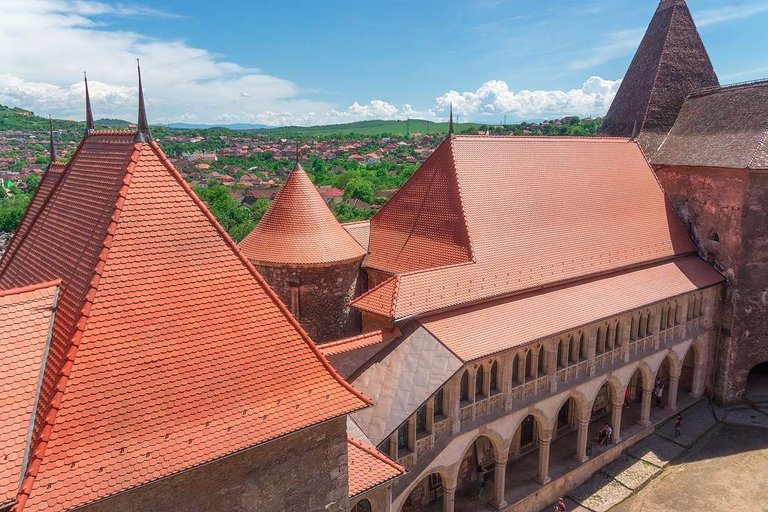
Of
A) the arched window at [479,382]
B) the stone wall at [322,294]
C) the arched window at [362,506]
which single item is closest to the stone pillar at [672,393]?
the arched window at [479,382]

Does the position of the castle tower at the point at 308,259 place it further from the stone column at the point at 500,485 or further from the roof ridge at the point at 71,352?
the roof ridge at the point at 71,352

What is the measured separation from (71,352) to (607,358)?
18.7 m

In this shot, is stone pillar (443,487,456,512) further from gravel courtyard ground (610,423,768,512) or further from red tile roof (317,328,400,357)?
gravel courtyard ground (610,423,768,512)

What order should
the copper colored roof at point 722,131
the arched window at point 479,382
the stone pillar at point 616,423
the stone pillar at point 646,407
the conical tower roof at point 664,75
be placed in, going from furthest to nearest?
the conical tower roof at point 664,75, the copper colored roof at point 722,131, the stone pillar at point 646,407, the stone pillar at point 616,423, the arched window at point 479,382

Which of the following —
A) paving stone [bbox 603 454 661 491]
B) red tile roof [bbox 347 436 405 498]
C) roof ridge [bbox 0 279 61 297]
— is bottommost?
paving stone [bbox 603 454 661 491]

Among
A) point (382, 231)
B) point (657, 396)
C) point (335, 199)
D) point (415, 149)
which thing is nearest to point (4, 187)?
point (335, 199)

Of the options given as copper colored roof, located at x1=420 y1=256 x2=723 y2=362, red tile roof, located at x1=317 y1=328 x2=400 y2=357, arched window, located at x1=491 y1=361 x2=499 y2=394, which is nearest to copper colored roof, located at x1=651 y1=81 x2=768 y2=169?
copper colored roof, located at x1=420 y1=256 x2=723 y2=362

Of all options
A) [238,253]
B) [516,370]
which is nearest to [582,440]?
[516,370]

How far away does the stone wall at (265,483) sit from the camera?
8.38m

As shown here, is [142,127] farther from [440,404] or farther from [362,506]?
[440,404]

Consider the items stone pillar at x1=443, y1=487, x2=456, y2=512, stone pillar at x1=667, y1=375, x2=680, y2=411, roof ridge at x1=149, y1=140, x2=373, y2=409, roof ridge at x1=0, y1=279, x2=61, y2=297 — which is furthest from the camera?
stone pillar at x1=667, y1=375, x2=680, y2=411

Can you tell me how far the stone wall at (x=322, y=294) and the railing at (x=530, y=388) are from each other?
5.92 m

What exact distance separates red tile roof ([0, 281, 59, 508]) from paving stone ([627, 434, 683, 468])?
71.1 ft

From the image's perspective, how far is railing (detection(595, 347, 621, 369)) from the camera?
21188mm
